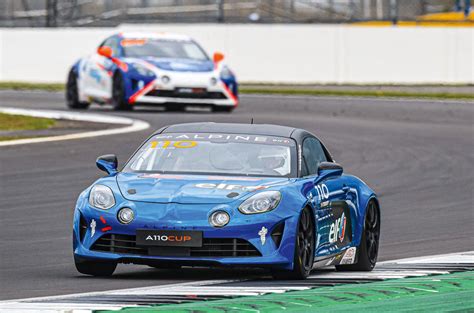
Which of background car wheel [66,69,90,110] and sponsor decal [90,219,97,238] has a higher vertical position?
sponsor decal [90,219,97,238]

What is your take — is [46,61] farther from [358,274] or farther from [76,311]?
[76,311]

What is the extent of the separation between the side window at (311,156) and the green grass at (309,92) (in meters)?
21.2

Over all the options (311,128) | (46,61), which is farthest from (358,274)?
(46,61)

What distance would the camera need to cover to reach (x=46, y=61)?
38188mm

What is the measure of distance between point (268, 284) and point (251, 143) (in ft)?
4.95

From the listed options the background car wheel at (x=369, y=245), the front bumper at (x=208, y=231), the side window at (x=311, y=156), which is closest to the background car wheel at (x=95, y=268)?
the front bumper at (x=208, y=231)

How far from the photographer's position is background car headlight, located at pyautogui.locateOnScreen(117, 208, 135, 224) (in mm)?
9914

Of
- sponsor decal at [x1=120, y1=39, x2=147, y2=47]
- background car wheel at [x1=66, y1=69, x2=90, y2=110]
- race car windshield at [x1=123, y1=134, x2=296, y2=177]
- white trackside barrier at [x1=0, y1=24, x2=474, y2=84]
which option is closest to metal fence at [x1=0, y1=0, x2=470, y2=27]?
white trackside barrier at [x1=0, y1=24, x2=474, y2=84]

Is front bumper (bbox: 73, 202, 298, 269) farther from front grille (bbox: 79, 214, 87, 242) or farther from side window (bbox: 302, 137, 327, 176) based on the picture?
side window (bbox: 302, 137, 327, 176)

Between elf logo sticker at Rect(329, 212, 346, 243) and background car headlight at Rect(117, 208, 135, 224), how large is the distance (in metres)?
1.61

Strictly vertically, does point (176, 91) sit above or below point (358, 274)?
below

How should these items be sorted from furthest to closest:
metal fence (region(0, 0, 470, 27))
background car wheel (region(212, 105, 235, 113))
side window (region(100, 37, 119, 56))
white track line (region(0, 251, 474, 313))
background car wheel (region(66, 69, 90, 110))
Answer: metal fence (region(0, 0, 470, 27)), background car wheel (region(66, 69, 90, 110)), background car wheel (region(212, 105, 235, 113)), side window (region(100, 37, 119, 56)), white track line (region(0, 251, 474, 313))

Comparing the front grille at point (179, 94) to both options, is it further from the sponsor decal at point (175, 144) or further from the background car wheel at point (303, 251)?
the background car wheel at point (303, 251)

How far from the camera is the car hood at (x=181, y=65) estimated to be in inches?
1081
